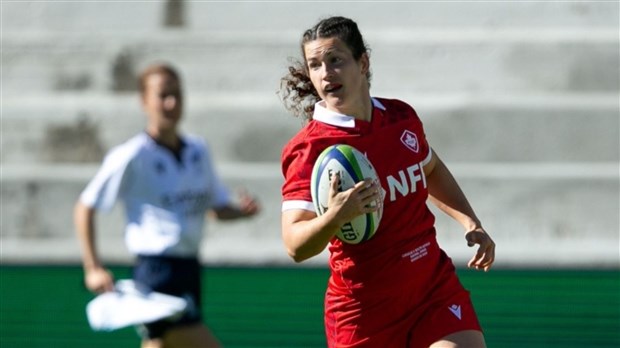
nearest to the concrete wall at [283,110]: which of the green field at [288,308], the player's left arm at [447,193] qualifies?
the green field at [288,308]

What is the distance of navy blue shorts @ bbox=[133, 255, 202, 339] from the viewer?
5.26 metres

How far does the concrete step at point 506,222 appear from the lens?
1104 centimetres

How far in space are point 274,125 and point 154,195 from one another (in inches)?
273

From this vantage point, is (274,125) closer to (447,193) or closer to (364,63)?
(447,193)

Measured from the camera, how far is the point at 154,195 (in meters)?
5.48

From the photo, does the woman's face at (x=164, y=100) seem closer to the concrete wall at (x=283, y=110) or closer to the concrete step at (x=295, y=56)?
the concrete wall at (x=283, y=110)

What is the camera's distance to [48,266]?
11438 mm

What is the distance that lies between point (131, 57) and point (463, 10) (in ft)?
12.0

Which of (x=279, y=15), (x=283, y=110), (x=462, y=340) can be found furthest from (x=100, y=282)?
(x=279, y=15)

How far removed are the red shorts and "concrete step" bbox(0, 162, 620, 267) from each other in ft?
22.4

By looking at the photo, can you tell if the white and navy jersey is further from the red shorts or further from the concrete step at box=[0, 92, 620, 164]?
the concrete step at box=[0, 92, 620, 164]

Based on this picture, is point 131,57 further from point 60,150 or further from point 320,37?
point 320,37

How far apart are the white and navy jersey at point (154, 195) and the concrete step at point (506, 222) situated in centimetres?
537

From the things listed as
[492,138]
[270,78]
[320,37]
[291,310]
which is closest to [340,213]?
[320,37]
